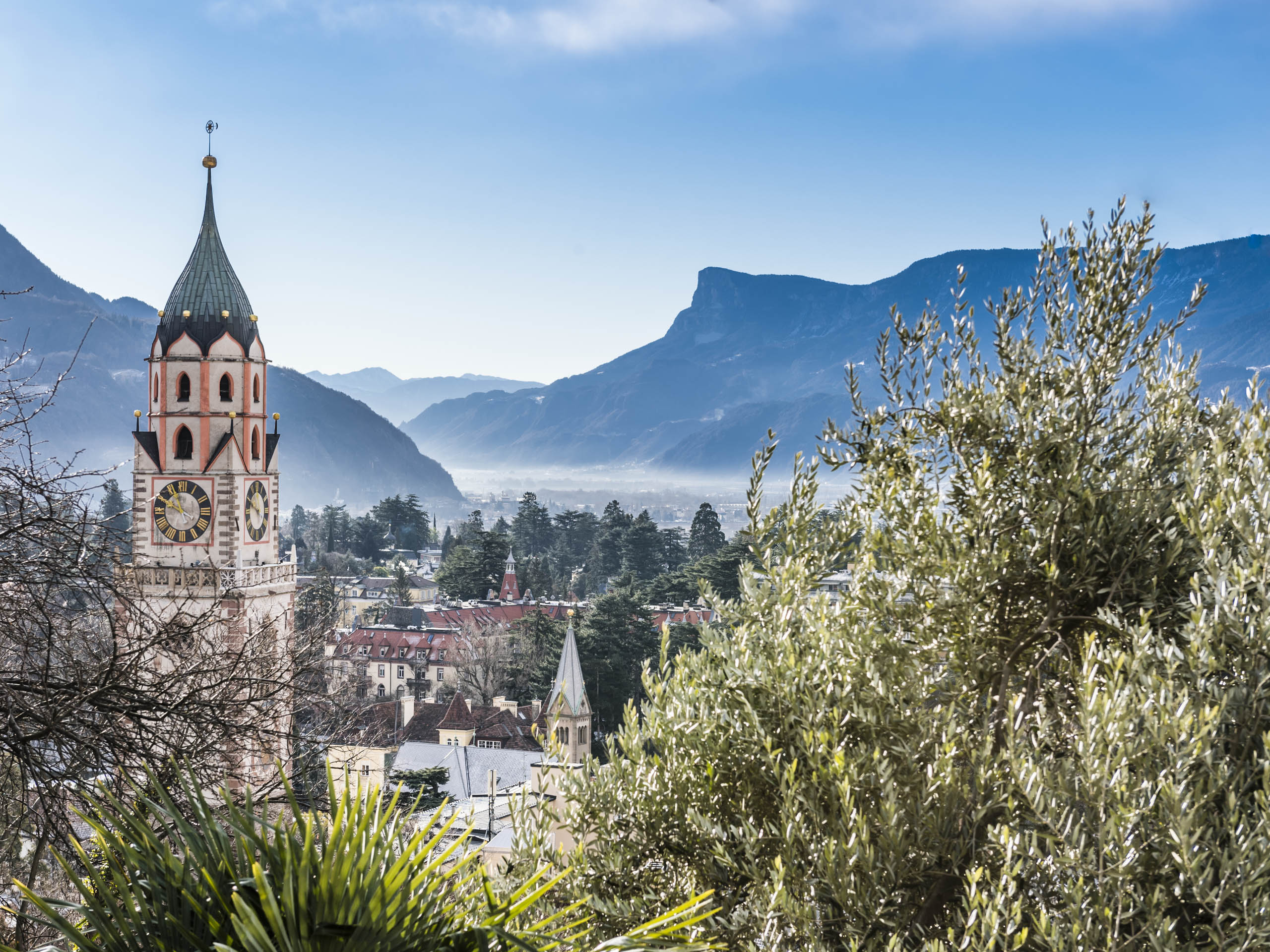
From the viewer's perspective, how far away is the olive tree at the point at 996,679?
3.88m

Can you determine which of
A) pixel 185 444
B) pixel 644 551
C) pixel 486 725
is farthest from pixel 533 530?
pixel 185 444

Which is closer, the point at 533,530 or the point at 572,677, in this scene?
the point at 572,677

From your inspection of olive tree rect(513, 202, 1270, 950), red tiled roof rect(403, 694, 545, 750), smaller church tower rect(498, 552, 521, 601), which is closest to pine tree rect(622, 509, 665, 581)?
smaller church tower rect(498, 552, 521, 601)

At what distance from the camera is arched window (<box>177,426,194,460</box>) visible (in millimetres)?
28172

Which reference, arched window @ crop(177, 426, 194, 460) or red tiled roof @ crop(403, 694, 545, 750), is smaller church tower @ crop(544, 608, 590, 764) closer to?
red tiled roof @ crop(403, 694, 545, 750)

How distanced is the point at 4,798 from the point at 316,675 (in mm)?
8526

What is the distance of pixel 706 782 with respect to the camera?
5.45m

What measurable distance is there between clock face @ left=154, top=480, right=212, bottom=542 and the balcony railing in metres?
1.04

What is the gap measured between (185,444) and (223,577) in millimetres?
4285

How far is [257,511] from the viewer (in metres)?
29.0

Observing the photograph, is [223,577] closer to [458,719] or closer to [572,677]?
[572,677]

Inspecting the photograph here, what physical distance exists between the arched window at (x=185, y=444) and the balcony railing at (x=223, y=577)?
9.90 feet

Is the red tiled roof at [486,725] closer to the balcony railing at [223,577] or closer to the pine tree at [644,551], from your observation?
the balcony railing at [223,577]

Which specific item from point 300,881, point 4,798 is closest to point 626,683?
point 4,798
